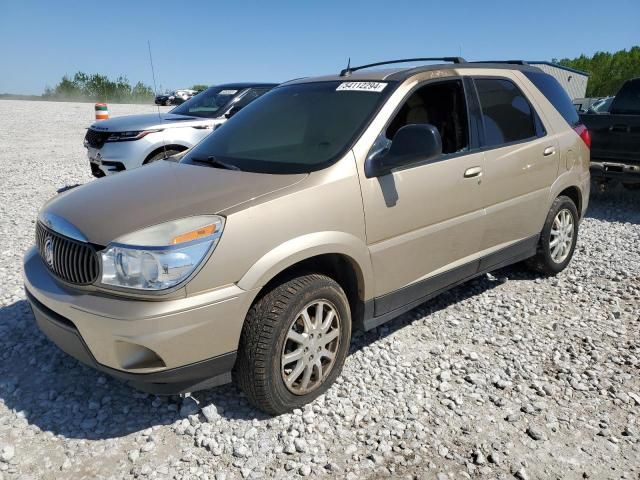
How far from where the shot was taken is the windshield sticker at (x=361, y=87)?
338 cm

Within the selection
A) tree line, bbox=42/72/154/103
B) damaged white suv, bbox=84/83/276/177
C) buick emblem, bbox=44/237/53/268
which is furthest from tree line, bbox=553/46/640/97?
buick emblem, bbox=44/237/53/268

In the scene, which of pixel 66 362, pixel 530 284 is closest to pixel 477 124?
pixel 530 284

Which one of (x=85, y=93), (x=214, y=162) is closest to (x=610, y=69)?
(x=85, y=93)

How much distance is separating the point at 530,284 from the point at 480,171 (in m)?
1.58

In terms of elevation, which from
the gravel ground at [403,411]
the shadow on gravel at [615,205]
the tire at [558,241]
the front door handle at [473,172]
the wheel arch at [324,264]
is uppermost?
the front door handle at [473,172]

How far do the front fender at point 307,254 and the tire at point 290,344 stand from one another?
14cm

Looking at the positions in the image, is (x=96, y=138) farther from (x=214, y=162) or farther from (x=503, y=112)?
(x=503, y=112)

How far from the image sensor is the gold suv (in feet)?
8.01

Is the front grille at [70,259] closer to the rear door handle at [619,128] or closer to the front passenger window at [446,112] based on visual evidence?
the front passenger window at [446,112]

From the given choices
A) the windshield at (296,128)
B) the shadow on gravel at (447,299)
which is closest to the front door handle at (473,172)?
the windshield at (296,128)

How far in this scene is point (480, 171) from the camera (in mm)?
3703

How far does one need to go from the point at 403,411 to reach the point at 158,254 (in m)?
1.59

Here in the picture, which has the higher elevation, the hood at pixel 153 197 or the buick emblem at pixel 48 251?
the hood at pixel 153 197

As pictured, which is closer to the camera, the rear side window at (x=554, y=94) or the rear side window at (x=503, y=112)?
the rear side window at (x=503, y=112)
